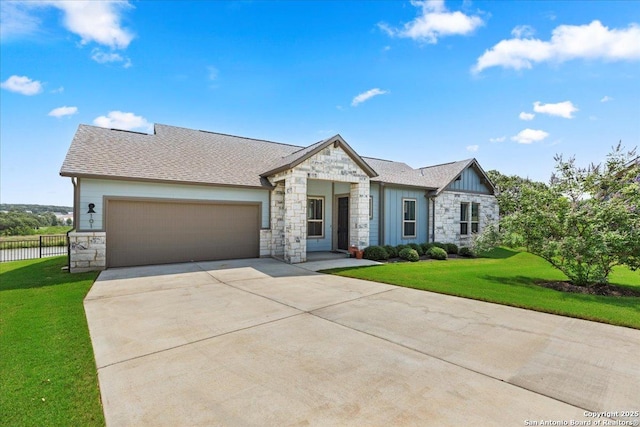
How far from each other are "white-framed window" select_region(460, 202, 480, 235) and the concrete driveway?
37.9ft

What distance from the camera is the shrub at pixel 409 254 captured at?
490 inches

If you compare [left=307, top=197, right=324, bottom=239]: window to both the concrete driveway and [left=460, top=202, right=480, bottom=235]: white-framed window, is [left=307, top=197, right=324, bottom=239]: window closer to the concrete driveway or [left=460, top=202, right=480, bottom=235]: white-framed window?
the concrete driveway

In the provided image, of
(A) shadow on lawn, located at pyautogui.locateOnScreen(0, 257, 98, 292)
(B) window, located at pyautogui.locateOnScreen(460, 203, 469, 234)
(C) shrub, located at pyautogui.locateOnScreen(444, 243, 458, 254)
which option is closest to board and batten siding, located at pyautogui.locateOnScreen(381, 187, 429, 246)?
(C) shrub, located at pyautogui.locateOnScreen(444, 243, 458, 254)

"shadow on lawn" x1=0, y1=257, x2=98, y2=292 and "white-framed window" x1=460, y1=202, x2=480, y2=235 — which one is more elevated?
"white-framed window" x1=460, y1=202, x2=480, y2=235

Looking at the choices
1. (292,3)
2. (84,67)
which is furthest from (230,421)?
(84,67)

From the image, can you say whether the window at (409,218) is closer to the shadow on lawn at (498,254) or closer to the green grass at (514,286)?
the green grass at (514,286)

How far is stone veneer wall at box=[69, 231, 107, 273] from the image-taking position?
9.38 metres

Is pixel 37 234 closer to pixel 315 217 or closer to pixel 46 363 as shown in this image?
pixel 315 217

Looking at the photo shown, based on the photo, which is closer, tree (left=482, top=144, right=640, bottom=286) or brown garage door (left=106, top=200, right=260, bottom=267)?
tree (left=482, top=144, right=640, bottom=286)

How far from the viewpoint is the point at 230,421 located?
252 cm

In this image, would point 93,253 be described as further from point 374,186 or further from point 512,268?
point 512,268

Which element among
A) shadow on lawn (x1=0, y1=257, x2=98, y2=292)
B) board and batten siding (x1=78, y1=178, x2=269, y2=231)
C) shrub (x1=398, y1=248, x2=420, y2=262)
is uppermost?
board and batten siding (x1=78, y1=178, x2=269, y2=231)

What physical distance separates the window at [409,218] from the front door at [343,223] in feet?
9.85

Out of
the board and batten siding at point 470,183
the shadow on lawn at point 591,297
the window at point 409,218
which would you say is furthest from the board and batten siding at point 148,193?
the board and batten siding at point 470,183
